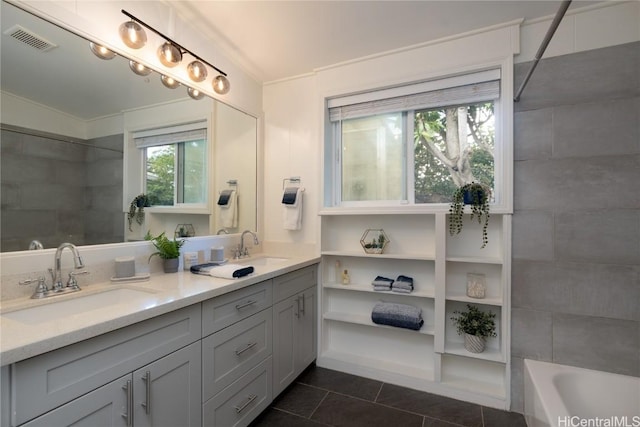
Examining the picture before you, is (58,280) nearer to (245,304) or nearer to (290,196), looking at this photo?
(245,304)

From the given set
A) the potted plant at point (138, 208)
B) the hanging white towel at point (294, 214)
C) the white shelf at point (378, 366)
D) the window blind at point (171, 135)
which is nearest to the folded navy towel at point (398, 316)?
the white shelf at point (378, 366)

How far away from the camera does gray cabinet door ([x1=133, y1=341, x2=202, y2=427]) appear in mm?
1100

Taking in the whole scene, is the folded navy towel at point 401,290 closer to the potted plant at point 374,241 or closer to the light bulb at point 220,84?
the potted plant at point 374,241

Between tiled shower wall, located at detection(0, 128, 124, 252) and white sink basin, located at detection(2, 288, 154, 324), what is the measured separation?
0.29m

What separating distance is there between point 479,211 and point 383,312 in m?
1.00

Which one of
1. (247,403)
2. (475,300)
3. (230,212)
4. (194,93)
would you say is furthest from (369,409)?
(194,93)

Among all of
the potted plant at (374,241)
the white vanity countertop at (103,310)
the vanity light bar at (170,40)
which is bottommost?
the white vanity countertop at (103,310)

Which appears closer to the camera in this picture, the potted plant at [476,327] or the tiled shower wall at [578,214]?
the tiled shower wall at [578,214]

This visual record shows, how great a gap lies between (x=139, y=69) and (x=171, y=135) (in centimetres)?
43

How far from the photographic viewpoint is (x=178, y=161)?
6.63ft

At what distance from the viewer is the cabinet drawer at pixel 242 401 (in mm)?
1409

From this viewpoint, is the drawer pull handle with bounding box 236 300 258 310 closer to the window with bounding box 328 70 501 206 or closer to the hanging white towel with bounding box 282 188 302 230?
the hanging white towel with bounding box 282 188 302 230

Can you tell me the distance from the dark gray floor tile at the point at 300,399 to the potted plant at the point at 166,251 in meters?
1.15

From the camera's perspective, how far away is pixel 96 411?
0.97m
